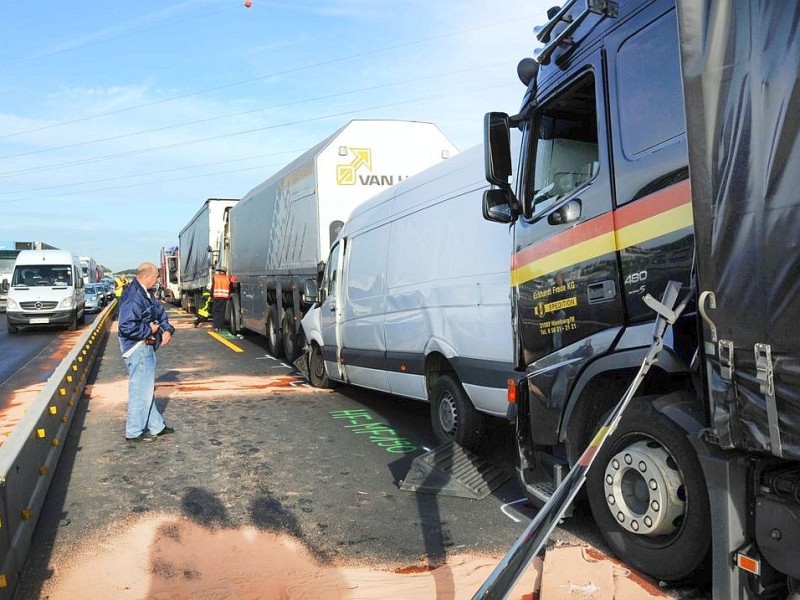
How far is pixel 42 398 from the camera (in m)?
5.93

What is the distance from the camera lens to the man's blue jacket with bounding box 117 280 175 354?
6484 mm

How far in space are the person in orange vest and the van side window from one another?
53.4 feet

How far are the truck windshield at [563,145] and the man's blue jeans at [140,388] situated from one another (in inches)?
163

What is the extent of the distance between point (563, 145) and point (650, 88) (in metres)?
0.90

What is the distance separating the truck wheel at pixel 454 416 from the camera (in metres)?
5.68

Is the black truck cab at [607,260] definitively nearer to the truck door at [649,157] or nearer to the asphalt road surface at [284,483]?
the truck door at [649,157]

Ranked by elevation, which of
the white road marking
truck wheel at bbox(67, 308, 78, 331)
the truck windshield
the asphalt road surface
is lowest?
the white road marking

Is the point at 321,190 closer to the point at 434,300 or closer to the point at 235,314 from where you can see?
the point at 434,300

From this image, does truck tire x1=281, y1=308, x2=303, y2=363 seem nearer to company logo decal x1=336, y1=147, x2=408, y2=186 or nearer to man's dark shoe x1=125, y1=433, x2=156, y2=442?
company logo decal x1=336, y1=147, x2=408, y2=186

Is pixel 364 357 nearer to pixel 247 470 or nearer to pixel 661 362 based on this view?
pixel 247 470

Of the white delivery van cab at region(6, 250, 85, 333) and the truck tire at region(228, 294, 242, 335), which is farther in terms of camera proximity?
the white delivery van cab at region(6, 250, 85, 333)

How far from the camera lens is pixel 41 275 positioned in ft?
66.3

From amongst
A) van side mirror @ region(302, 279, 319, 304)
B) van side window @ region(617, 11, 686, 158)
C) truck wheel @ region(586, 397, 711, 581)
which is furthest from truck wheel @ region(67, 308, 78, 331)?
van side window @ region(617, 11, 686, 158)

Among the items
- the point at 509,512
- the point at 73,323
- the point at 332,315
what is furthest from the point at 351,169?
the point at 73,323
